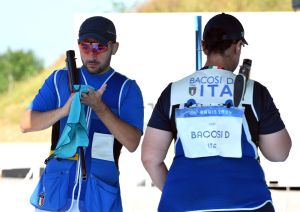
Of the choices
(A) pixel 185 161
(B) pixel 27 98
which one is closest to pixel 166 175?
(A) pixel 185 161

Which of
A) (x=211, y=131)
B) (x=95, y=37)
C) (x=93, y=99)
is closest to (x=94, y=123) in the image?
(x=93, y=99)

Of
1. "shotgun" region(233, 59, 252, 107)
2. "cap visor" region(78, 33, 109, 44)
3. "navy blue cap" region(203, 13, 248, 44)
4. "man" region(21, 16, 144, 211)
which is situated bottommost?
"man" region(21, 16, 144, 211)

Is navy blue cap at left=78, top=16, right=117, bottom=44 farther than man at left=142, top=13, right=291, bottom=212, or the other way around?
navy blue cap at left=78, top=16, right=117, bottom=44

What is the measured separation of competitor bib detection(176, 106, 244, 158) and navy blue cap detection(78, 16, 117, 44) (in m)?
0.64

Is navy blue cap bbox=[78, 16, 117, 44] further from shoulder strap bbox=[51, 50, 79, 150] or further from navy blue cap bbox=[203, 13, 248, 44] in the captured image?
navy blue cap bbox=[203, 13, 248, 44]

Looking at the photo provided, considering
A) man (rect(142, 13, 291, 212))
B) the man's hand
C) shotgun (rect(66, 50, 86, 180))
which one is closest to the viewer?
man (rect(142, 13, 291, 212))

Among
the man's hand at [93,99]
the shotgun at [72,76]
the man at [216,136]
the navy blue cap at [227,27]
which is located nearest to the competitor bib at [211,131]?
the man at [216,136]

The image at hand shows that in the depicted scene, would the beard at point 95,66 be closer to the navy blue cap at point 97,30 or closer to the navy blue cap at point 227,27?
the navy blue cap at point 97,30

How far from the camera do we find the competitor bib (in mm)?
2703

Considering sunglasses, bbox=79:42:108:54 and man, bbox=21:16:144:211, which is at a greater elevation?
sunglasses, bbox=79:42:108:54

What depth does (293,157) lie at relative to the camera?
8781mm

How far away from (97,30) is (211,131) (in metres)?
0.78

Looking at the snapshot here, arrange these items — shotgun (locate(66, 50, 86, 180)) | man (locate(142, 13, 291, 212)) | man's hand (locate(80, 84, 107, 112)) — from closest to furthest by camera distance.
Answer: man (locate(142, 13, 291, 212)), man's hand (locate(80, 84, 107, 112)), shotgun (locate(66, 50, 86, 180))

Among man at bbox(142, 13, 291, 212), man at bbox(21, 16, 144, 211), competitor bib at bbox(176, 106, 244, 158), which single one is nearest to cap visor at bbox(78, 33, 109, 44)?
man at bbox(21, 16, 144, 211)
